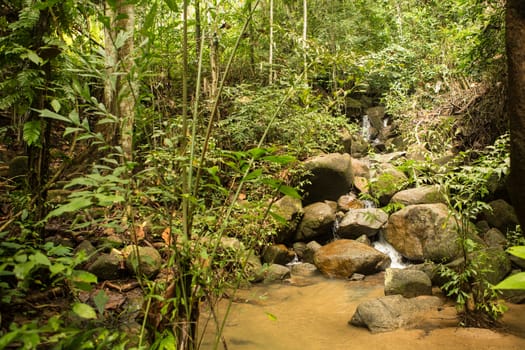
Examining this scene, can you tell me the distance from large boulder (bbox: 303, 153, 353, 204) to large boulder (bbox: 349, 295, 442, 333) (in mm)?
3819

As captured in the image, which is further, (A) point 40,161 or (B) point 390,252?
(B) point 390,252

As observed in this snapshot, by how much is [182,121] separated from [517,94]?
4.91 ft

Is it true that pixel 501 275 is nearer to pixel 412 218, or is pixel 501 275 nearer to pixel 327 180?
pixel 412 218

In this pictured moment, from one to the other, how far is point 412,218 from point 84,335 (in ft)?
20.0

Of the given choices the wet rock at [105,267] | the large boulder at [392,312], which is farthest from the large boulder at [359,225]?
the wet rock at [105,267]

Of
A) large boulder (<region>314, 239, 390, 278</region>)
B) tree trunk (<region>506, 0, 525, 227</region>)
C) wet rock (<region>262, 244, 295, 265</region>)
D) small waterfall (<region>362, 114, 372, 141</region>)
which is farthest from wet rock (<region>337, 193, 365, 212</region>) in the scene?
tree trunk (<region>506, 0, 525, 227</region>)

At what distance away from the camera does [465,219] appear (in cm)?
365

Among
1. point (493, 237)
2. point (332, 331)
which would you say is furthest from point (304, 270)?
point (493, 237)

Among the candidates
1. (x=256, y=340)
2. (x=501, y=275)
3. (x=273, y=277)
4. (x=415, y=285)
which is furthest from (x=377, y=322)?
(x=273, y=277)

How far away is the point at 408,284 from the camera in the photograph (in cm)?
434

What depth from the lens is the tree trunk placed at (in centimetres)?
135

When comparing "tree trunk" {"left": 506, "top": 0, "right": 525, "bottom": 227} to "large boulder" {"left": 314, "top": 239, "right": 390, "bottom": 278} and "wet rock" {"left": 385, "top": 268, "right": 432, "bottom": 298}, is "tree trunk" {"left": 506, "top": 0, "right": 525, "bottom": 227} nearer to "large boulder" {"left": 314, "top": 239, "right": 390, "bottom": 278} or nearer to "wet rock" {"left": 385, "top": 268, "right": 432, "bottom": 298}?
"wet rock" {"left": 385, "top": 268, "right": 432, "bottom": 298}

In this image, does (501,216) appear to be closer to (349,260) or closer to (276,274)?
(349,260)

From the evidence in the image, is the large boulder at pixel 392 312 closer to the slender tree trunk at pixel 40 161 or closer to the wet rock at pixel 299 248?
the wet rock at pixel 299 248
